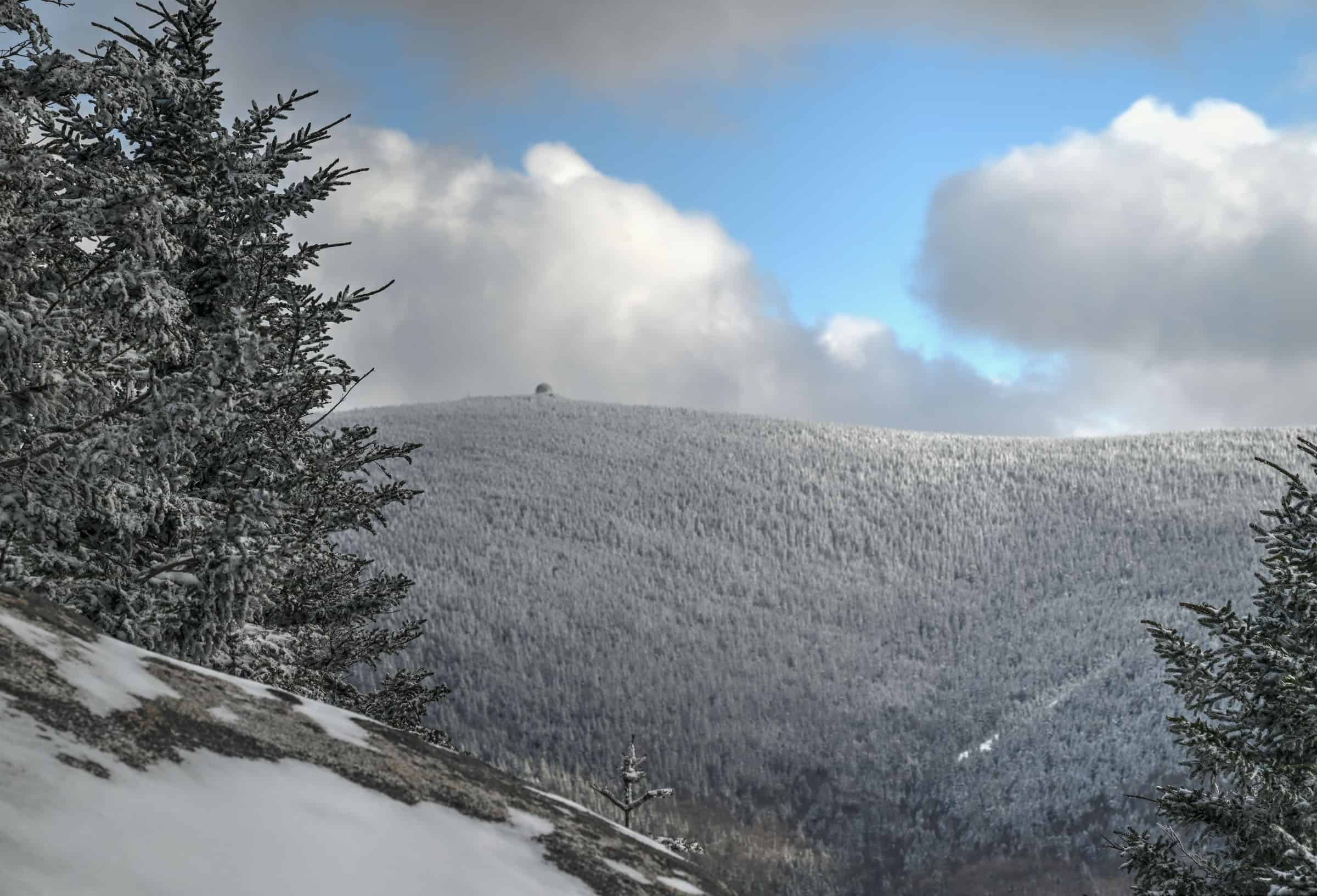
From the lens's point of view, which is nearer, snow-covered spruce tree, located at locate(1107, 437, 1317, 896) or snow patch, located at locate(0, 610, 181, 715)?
snow patch, located at locate(0, 610, 181, 715)

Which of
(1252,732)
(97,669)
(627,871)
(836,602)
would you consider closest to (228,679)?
(97,669)

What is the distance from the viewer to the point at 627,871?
4488 mm

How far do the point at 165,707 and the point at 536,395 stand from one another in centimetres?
14170

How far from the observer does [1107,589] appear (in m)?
84.5

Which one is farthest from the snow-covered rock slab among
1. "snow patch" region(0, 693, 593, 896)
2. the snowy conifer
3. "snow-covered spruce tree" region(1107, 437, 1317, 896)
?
the snowy conifer

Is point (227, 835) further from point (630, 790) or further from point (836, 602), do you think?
point (836, 602)

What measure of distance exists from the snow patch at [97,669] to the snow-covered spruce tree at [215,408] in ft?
10.5

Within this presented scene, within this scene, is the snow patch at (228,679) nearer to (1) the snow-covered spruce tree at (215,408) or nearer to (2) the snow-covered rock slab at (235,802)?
(2) the snow-covered rock slab at (235,802)

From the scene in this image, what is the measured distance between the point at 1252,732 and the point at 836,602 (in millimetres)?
78630

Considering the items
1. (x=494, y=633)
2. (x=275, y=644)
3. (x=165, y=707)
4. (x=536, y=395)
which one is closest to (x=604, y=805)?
(x=494, y=633)

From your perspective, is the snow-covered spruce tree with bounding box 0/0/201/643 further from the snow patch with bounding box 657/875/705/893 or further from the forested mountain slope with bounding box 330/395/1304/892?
the forested mountain slope with bounding box 330/395/1304/892

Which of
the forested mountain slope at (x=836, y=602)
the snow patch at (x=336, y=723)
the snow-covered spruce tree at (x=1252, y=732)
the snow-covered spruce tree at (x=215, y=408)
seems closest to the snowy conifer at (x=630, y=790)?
the snow-covered spruce tree at (x=215, y=408)

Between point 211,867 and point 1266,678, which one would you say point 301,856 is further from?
point 1266,678

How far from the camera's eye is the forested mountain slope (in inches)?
2298
